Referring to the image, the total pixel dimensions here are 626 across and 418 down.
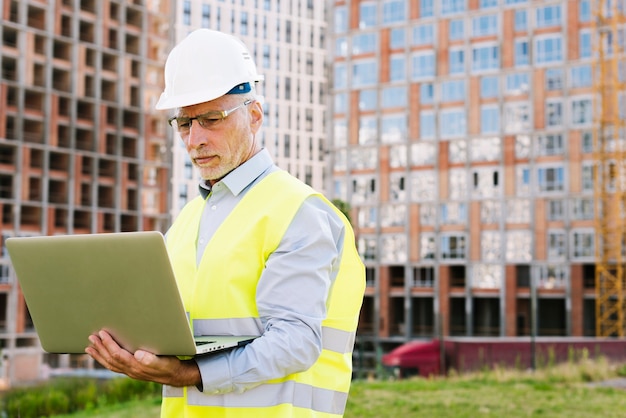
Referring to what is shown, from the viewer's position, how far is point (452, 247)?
107 ft

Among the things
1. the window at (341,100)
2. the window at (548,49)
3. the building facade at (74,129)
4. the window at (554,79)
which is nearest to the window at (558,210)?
the window at (554,79)

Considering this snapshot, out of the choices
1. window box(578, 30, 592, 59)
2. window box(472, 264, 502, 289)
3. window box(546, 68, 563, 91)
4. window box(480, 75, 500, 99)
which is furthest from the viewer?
window box(480, 75, 500, 99)

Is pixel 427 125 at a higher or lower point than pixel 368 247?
higher

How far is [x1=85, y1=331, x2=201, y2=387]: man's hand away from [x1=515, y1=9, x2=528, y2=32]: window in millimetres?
32864

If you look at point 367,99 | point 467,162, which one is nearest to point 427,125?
point 467,162

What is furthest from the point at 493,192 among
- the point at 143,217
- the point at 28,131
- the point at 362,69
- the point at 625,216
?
the point at 28,131

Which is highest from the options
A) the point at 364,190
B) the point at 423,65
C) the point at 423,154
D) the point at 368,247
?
the point at 423,65

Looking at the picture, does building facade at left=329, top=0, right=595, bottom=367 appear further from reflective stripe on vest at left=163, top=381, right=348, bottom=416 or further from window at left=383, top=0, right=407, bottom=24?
reflective stripe on vest at left=163, top=381, right=348, bottom=416

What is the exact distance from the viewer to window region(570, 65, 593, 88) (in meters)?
31.4

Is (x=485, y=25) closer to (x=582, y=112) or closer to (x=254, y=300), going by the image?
(x=582, y=112)

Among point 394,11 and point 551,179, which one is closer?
point 551,179

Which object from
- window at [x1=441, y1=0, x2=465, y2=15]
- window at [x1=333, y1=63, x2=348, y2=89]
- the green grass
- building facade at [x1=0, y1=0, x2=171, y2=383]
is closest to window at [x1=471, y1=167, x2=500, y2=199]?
window at [x1=441, y1=0, x2=465, y2=15]

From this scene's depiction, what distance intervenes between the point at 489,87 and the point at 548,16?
10.8 ft

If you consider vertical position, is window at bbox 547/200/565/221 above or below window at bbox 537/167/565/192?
below
